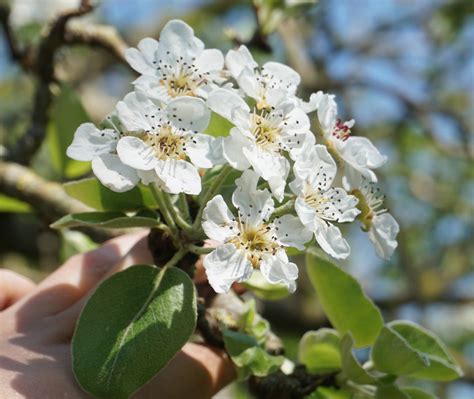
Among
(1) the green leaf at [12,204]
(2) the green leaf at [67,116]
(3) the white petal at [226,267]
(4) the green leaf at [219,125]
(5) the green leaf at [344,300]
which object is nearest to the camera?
(3) the white petal at [226,267]

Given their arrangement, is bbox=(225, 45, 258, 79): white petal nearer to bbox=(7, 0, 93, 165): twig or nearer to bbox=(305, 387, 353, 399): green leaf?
bbox=(305, 387, 353, 399): green leaf

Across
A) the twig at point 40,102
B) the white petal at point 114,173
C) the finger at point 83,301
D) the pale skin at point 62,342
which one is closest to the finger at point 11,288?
the pale skin at point 62,342

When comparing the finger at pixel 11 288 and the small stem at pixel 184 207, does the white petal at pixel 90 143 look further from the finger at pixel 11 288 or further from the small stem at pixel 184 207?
the finger at pixel 11 288

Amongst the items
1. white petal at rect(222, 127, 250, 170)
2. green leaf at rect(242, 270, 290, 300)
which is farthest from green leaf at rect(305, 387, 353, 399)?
white petal at rect(222, 127, 250, 170)

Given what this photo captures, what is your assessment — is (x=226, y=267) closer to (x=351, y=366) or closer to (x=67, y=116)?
(x=351, y=366)

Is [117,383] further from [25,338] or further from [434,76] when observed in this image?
[434,76]

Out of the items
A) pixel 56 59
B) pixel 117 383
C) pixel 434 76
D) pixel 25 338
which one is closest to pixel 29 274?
pixel 56 59

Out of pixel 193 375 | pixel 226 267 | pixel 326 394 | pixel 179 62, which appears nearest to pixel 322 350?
pixel 326 394

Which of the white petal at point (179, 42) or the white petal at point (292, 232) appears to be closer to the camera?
the white petal at point (292, 232)
